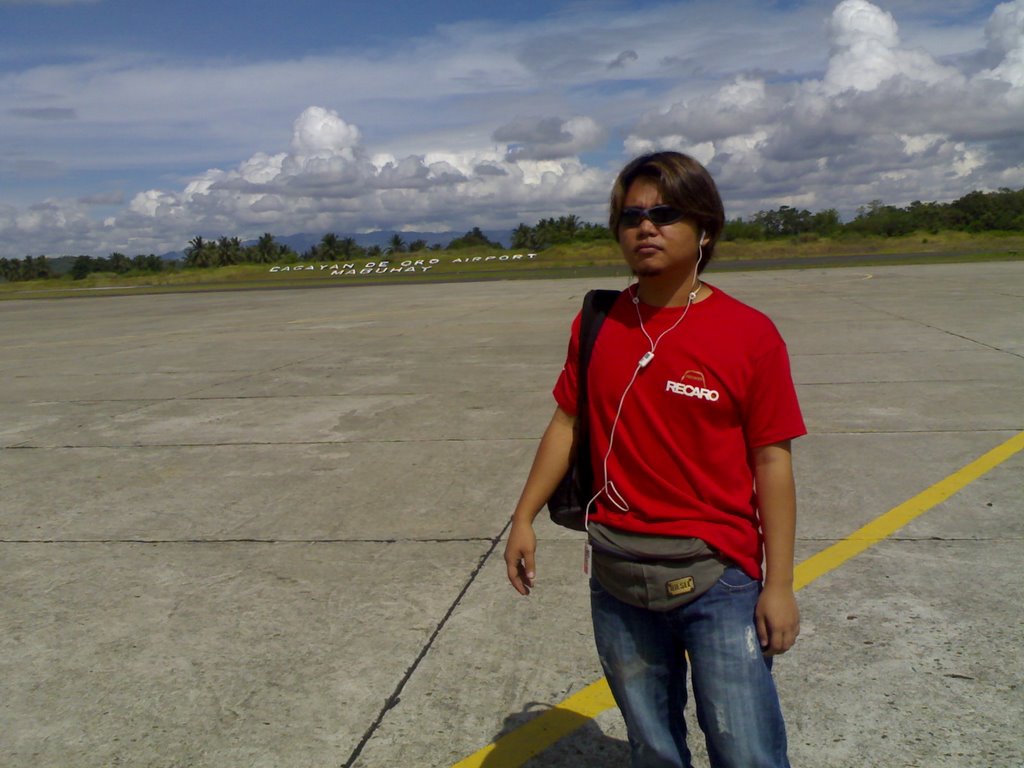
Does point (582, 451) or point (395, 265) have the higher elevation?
point (395, 265)

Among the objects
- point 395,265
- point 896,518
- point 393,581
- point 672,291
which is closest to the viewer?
point 672,291

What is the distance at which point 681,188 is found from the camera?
221 centimetres

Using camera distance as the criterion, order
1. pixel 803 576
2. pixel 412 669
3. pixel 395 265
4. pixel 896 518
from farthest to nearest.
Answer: pixel 395 265, pixel 896 518, pixel 803 576, pixel 412 669

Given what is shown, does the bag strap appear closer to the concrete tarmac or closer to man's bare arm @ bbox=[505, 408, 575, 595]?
man's bare arm @ bbox=[505, 408, 575, 595]

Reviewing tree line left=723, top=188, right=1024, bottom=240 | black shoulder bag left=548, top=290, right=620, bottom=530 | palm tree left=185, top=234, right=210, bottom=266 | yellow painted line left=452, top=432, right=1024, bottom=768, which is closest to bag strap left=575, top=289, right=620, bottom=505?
black shoulder bag left=548, top=290, right=620, bottom=530

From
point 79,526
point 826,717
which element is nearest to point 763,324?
point 826,717

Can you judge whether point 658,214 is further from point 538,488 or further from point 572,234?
point 572,234

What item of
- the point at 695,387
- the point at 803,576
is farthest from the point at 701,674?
the point at 803,576

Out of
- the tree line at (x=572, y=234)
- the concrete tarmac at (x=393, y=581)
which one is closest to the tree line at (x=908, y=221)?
the tree line at (x=572, y=234)

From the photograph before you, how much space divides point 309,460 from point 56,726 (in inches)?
153

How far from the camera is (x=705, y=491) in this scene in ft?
7.25

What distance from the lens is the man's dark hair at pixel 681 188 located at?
2.22 metres

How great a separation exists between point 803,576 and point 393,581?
2.01 metres

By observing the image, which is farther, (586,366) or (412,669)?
(412,669)
